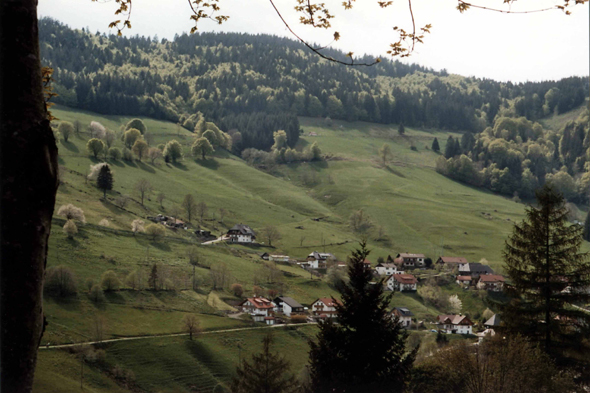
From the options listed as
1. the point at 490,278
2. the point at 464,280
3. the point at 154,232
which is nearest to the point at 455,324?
the point at 464,280

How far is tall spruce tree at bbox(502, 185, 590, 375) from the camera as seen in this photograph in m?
20.6

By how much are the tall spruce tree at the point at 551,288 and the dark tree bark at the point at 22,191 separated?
19.3 m

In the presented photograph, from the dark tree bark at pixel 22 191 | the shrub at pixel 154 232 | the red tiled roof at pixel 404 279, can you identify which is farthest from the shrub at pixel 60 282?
the dark tree bark at pixel 22 191

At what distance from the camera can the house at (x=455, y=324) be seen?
3268 inches

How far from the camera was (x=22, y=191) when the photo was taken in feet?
17.5

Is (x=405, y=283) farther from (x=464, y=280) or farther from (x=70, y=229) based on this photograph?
(x=70, y=229)

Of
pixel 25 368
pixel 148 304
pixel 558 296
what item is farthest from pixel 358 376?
pixel 148 304

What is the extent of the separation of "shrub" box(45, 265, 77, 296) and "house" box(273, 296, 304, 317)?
2874 centimetres

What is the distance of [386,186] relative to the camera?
179875mm

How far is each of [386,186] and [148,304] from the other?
116326mm

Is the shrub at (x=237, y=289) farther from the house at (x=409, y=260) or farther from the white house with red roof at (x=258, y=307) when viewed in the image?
the house at (x=409, y=260)

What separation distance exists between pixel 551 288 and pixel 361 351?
772 cm

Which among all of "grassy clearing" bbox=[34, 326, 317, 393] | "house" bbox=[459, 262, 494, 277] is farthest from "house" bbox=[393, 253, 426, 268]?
"grassy clearing" bbox=[34, 326, 317, 393]

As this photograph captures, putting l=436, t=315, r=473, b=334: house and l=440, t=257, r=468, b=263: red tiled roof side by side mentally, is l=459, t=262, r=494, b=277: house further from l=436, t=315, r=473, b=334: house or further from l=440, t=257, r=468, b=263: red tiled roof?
l=436, t=315, r=473, b=334: house
